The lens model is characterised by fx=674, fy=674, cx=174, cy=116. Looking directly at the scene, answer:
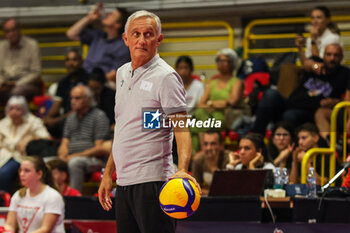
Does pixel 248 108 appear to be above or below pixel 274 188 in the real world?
above

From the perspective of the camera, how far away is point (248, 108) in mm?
7891

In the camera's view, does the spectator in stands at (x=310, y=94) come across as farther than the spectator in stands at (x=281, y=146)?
Yes

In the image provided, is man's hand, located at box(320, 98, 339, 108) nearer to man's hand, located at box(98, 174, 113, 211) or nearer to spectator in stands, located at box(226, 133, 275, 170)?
spectator in stands, located at box(226, 133, 275, 170)

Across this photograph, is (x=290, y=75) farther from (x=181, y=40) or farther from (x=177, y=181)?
(x=177, y=181)

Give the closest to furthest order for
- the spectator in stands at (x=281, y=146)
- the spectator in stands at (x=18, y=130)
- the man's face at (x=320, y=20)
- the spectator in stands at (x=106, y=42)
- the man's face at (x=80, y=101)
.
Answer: the spectator in stands at (x=281, y=146) < the man's face at (x=320, y=20) < the man's face at (x=80, y=101) < the spectator in stands at (x=18, y=130) < the spectator in stands at (x=106, y=42)

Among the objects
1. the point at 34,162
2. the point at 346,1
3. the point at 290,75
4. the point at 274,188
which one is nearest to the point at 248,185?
the point at 274,188

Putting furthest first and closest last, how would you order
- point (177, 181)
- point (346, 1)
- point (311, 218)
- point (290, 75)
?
point (346, 1)
point (290, 75)
point (311, 218)
point (177, 181)

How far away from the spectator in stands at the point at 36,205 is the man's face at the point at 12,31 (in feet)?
13.9

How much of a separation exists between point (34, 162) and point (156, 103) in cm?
273

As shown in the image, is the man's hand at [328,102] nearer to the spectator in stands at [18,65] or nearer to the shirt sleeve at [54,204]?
the shirt sleeve at [54,204]

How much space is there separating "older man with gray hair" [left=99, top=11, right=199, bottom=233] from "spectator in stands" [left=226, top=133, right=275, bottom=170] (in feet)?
8.43

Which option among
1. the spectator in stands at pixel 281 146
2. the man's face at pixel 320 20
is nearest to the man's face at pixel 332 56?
the man's face at pixel 320 20

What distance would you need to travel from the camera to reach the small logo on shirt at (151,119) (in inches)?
134

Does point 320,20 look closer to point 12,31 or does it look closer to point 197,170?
point 197,170
